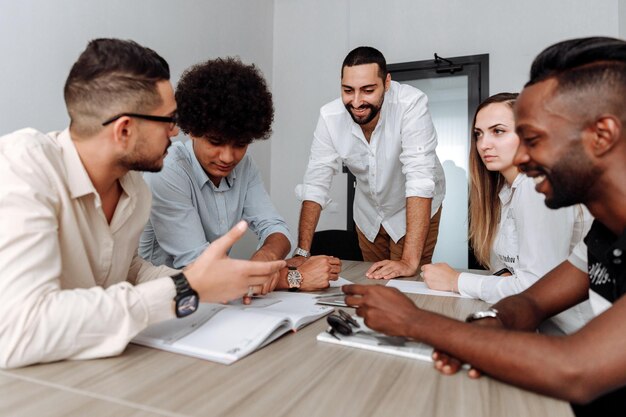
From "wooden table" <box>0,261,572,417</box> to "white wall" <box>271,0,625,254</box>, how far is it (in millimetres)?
3323

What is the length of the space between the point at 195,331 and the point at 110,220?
0.41 meters

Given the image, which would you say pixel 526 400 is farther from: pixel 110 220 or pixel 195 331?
pixel 110 220

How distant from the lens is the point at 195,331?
0.98 m

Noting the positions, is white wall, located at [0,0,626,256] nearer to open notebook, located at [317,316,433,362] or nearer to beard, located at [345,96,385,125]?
beard, located at [345,96,385,125]

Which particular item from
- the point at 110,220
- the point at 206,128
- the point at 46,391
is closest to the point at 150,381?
the point at 46,391

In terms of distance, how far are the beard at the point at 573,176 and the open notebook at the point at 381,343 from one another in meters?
0.42

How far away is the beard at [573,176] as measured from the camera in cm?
89

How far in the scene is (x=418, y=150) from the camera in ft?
7.52

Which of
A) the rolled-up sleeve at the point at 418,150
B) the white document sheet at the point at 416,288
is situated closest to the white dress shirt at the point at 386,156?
the rolled-up sleeve at the point at 418,150

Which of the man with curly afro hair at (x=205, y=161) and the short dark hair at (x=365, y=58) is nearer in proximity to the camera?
the man with curly afro hair at (x=205, y=161)

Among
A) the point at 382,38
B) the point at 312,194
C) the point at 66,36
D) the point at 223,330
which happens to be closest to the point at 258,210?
the point at 312,194

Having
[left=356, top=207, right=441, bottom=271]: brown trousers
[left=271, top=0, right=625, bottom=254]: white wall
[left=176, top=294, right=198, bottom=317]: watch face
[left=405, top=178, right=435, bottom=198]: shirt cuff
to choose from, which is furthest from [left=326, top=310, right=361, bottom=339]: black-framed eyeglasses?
[left=271, top=0, right=625, bottom=254]: white wall

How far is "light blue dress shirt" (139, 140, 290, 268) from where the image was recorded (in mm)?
1606

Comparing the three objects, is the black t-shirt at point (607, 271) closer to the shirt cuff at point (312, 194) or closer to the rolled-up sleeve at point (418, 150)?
the rolled-up sleeve at point (418, 150)
